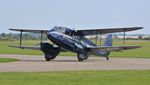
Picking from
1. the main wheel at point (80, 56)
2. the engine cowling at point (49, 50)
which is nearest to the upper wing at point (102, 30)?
the main wheel at point (80, 56)

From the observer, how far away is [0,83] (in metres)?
20.4

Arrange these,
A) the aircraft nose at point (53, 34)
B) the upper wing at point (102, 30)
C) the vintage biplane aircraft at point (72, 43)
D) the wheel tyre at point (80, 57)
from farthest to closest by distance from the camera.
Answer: the upper wing at point (102, 30) < the wheel tyre at point (80, 57) < the vintage biplane aircraft at point (72, 43) < the aircraft nose at point (53, 34)

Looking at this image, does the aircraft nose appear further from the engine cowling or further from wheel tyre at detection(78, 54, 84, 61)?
wheel tyre at detection(78, 54, 84, 61)

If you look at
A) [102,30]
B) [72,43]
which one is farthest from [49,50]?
[102,30]

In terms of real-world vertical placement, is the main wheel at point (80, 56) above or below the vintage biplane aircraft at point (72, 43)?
below

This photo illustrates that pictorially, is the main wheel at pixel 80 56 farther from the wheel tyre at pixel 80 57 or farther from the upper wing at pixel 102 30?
the upper wing at pixel 102 30

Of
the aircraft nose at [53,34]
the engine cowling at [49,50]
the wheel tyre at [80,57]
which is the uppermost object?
the aircraft nose at [53,34]

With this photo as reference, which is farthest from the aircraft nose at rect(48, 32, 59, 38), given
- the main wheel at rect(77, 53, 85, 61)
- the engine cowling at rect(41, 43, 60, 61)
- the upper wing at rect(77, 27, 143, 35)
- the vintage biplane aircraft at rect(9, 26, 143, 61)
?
the upper wing at rect(77, 27, 143, 35)

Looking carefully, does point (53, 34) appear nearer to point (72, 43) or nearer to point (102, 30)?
point (72, 43)

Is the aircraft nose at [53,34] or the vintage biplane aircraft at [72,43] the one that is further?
the vintage biplane aircraft at [72,43]

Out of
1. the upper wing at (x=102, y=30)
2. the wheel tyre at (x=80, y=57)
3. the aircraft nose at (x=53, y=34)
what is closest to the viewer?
the aircraft nose at (x=53, y=34)

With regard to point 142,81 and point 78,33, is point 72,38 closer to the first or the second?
point 78,33

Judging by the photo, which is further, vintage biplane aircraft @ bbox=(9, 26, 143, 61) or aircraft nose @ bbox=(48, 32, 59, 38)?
vintage biplane aircraft @ bbox=(9, 26, 143, 61)

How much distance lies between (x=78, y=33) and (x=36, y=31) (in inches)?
187
